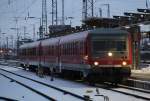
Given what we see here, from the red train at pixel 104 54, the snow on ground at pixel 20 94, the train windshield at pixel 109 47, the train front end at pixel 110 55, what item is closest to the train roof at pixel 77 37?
the red train at pixel 104 54

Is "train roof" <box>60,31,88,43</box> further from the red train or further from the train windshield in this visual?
the train windshield

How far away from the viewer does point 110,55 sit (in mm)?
25484

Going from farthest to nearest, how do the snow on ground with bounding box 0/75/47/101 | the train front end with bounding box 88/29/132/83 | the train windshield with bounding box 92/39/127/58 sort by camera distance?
the train windshield with bounding box 92/39/127/58 < the train front end with bounding box 88/29/132/83 < the snow on ground with bounding box 0/75/47/101

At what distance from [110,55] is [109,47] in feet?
1.44

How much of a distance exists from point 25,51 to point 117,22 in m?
20.3

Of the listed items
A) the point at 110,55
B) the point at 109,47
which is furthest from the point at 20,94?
the point at 109,47

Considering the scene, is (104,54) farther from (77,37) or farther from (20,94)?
(20,94)

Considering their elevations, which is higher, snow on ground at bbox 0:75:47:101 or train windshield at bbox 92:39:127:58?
train windshield at bbox 92:39:127:58

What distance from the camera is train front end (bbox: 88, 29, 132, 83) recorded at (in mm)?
25094

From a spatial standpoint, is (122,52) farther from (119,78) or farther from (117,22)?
(117,22)

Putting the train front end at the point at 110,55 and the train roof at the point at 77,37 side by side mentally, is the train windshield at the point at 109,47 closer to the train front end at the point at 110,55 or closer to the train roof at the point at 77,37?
the train front end at the point at 110,55

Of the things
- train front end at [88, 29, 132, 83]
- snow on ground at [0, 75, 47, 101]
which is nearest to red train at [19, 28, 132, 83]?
train front end at [88, 29, 132, 83]

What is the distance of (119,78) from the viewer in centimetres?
2514

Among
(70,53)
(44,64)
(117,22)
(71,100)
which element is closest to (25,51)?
(44,64)
